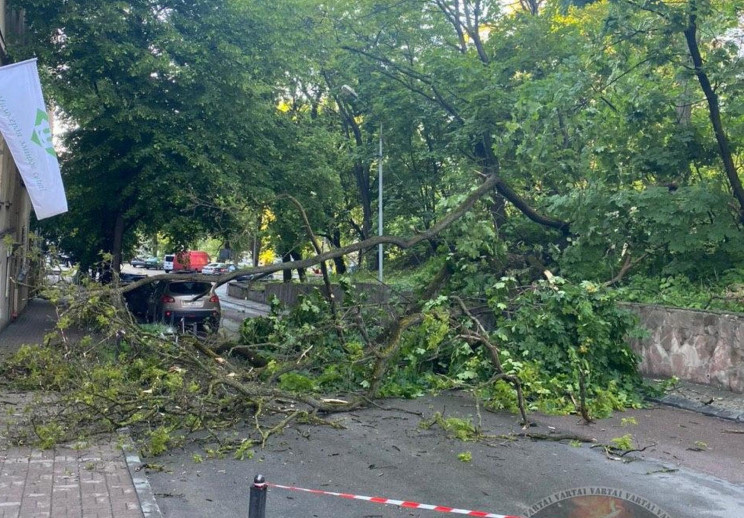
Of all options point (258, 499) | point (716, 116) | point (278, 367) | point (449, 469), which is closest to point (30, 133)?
point (278, 367)

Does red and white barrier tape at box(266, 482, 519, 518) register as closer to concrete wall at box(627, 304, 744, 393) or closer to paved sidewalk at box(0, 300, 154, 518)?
paved sidewalk at box(0, 300, 154, 518)

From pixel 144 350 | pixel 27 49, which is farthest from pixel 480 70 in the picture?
pixel 144 350

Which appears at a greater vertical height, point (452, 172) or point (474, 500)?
point (452, 172)

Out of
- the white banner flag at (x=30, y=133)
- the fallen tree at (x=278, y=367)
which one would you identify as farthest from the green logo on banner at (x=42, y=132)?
the fallen tree at (x=278, y=367)

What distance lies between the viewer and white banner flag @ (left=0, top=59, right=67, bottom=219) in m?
13.1

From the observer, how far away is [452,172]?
22.3 metres

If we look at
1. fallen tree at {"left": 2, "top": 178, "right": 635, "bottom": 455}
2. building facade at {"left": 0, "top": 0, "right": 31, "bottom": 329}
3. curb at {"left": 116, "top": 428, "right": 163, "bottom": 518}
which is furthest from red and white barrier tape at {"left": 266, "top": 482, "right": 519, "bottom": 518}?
Answer: building facade at {"left": 0, "top": 0, "right": 31, "bottom": 329}

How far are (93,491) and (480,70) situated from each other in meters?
15.1

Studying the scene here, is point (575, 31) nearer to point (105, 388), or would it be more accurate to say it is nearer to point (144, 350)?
point (144, 350)

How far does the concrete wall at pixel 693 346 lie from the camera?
38.8 feet

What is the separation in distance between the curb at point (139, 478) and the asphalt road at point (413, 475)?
10 cm

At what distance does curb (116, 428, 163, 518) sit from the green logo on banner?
715 centimetres

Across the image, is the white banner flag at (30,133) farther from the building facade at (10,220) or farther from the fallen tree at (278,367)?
the fallen tree at (278,367)

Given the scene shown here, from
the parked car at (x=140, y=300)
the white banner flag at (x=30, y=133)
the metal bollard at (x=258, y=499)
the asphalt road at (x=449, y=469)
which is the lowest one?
the parked car at (x=140, y=300)
